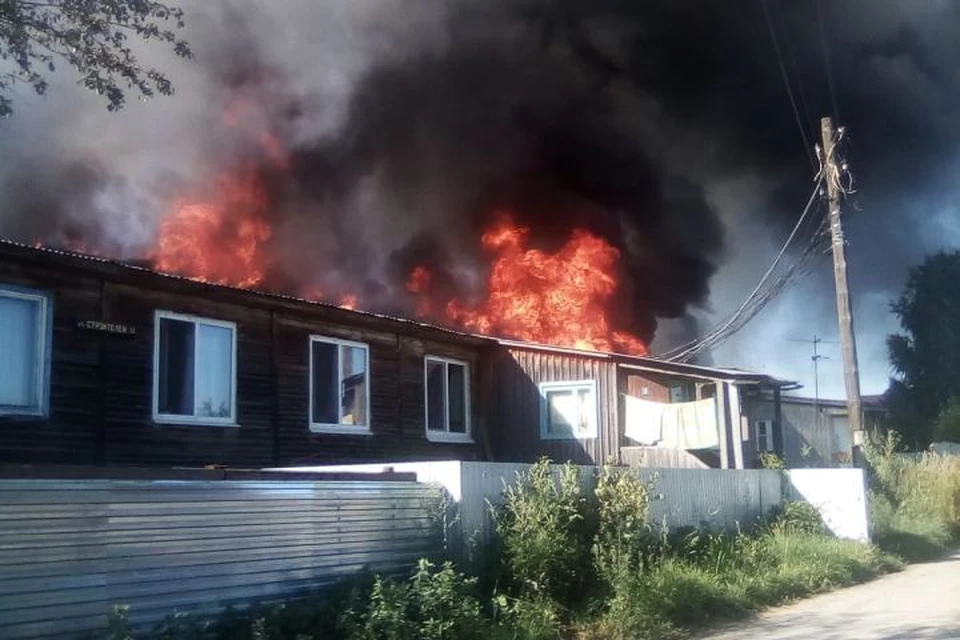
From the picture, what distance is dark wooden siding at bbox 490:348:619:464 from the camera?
66.1 ft

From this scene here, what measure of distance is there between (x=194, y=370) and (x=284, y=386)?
5.69ft

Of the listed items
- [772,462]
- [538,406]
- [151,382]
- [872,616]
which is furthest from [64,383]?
[772,462]

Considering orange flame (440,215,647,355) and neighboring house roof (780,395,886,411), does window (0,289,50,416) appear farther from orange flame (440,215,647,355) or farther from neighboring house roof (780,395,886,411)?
neighboring house roof (780,395,886,411)

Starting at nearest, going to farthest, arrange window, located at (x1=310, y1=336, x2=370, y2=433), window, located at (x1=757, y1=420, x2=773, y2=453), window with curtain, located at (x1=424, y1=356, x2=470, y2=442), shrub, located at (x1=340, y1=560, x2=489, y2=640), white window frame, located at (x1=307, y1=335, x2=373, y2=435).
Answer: shrub, located at (x1=340, y1=560, x2=489, y2=640) < white window frame, located at (x1=307, y1=335, x2=373, y2=435) < window, located at (x1=310, y1=336, x2=370, y2=433) < window with curtain, located at (x1=424, y1=356, x2=470, y2=442) < window, located at (x1=757, y1=420, x2=773, y2=453)

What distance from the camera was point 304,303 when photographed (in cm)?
1605

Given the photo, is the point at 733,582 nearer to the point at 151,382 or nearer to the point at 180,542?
the point at 180,542

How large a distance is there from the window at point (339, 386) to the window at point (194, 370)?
5.78 feet

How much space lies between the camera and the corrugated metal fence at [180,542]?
23.3ft

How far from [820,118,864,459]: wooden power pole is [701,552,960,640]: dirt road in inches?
224

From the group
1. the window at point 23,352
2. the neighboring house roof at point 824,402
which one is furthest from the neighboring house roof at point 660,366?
the neighboring house roof at point 824,402

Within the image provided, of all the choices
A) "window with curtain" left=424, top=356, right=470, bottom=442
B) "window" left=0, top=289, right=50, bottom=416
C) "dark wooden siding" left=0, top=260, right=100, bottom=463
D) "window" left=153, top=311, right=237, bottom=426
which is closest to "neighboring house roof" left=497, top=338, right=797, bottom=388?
"window with curtain" left=424, top=356, right=470, bottom=442

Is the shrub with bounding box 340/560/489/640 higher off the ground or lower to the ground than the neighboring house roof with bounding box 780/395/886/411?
lower

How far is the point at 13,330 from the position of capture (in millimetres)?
12023

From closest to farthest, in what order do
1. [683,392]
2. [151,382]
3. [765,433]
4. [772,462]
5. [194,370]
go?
[151,382]
[194,370]
[772,462]
[683,392]
[765,433]
